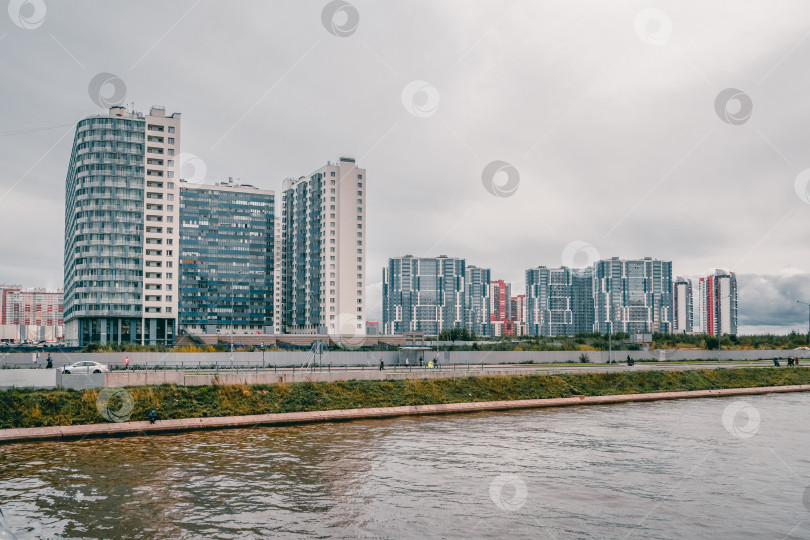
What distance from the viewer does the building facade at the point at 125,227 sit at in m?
108

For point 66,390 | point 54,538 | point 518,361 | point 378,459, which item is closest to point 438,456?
point 378,459

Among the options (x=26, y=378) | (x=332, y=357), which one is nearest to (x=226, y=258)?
(x=332, y=357)

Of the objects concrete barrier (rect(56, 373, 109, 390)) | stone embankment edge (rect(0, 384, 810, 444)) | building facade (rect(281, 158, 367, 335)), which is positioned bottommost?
stone embankment edge (rect(0, 384, 810, 444))

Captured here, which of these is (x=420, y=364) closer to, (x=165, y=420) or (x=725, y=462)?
(x=165, y=420)

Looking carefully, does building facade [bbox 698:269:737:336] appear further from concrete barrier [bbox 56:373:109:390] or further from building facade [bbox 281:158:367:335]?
concrete barrier [bbox 56:373:109:390]

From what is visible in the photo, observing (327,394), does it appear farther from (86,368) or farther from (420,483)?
(420,483)

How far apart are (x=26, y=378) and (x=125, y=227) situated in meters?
76.5

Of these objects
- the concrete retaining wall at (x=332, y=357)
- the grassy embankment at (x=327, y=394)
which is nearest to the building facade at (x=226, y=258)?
the concrete retaining wall at (x=332, y=357)

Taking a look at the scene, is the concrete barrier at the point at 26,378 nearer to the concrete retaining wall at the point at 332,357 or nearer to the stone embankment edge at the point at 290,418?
the stone embankment edge at the point at 290,418

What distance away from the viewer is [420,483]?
23.9 meters

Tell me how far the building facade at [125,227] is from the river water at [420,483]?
81362 millimetres

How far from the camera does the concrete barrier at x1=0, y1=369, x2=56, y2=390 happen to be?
1480 inches

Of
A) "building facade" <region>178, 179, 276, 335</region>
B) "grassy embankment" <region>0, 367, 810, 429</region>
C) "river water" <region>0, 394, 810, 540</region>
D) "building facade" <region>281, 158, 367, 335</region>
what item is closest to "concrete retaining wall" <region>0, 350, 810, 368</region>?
"grassy embankment" <region>0, 367, 810, 429</region>

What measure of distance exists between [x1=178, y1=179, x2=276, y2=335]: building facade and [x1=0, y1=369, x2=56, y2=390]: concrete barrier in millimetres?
113884
